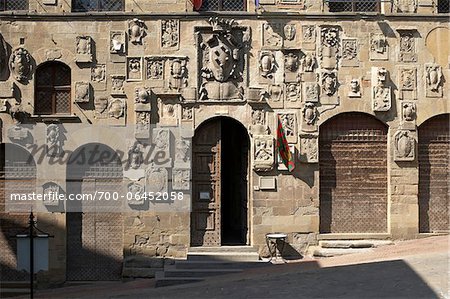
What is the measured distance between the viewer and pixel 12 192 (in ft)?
50.6

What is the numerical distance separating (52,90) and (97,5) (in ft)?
Result: 7.60

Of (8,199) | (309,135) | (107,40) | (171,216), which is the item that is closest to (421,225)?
(309,135)

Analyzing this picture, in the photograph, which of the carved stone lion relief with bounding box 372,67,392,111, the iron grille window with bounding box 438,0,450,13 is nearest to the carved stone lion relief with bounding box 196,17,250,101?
the carved stone lion relief with bounding box 372,67,392,111

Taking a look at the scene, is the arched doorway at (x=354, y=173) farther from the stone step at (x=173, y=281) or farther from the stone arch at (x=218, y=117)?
the stone step at (x=173, y=281)

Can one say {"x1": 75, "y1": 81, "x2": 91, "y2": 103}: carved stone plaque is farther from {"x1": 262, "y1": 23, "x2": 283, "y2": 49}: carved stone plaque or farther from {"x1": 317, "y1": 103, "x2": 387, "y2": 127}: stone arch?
{"x1": 317, "y1": 103, "x2": 387, "y2": 127}: stone arch

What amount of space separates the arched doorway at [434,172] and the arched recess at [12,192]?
9.36 m

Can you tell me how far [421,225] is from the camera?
15500mm

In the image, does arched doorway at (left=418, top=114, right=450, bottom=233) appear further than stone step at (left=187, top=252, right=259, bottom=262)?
Yes

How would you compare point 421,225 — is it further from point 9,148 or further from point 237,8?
point 9,148

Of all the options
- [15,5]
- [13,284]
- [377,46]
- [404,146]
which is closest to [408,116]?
[404,146]

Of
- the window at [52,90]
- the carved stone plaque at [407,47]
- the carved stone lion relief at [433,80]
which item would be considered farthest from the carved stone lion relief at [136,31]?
the carved stone lion relief at [433,80]

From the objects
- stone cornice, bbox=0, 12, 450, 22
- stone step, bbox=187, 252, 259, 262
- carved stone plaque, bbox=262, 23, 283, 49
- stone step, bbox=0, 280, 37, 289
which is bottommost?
stone step, bbox=0, 280, 37, 289

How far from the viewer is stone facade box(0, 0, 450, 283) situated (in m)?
15.2

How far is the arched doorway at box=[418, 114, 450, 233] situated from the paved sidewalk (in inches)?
31.3
